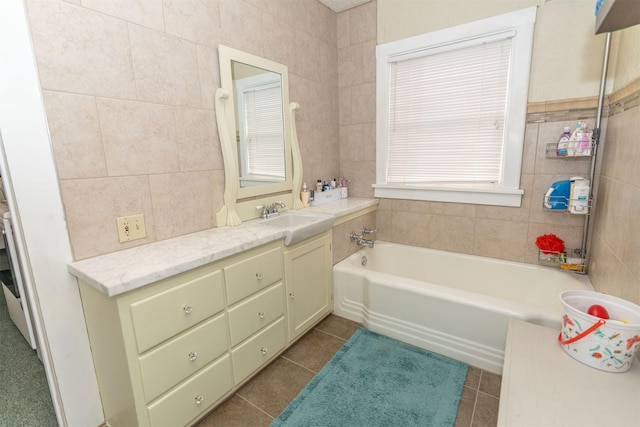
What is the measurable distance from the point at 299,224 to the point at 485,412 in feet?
4.61

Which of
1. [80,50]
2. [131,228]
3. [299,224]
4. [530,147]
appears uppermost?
[80,50]

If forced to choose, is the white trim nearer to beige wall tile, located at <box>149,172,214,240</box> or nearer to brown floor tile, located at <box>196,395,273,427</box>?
beige wall tile, located at <box>149,172,214,240</box>

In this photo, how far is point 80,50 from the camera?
4.17 ft

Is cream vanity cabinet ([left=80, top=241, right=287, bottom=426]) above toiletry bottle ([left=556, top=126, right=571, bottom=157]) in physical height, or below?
below

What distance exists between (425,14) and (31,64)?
2452 millimetres

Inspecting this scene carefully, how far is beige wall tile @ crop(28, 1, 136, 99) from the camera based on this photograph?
3.87 ft

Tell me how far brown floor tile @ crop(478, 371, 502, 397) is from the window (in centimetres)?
119

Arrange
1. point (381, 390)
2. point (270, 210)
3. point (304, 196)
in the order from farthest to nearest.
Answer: point (304, 196)
point (270, 210)
point (381, 390)

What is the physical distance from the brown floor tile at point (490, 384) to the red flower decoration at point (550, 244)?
92 cm

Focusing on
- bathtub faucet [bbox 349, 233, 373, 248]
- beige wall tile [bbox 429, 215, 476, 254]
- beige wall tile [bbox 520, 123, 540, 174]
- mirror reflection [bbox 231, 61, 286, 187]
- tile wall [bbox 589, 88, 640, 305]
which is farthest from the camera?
bathtub faucet [bbox 349, 233, 373, 248]

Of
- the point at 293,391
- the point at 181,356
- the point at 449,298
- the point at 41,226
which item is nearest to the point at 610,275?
the point at 449,298

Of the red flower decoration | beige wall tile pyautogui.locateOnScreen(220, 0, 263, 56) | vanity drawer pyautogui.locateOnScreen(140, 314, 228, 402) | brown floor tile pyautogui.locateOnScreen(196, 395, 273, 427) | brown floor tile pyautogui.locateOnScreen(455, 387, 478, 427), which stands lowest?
brown floor tile pyautogui.locateOnScreen(455, 387, 478, 427)

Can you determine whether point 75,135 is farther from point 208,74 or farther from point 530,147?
point 530,147

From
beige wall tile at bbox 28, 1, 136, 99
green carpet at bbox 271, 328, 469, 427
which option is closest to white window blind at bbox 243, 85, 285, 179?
beige wall tile at bbox 28, 1, 136, 99
